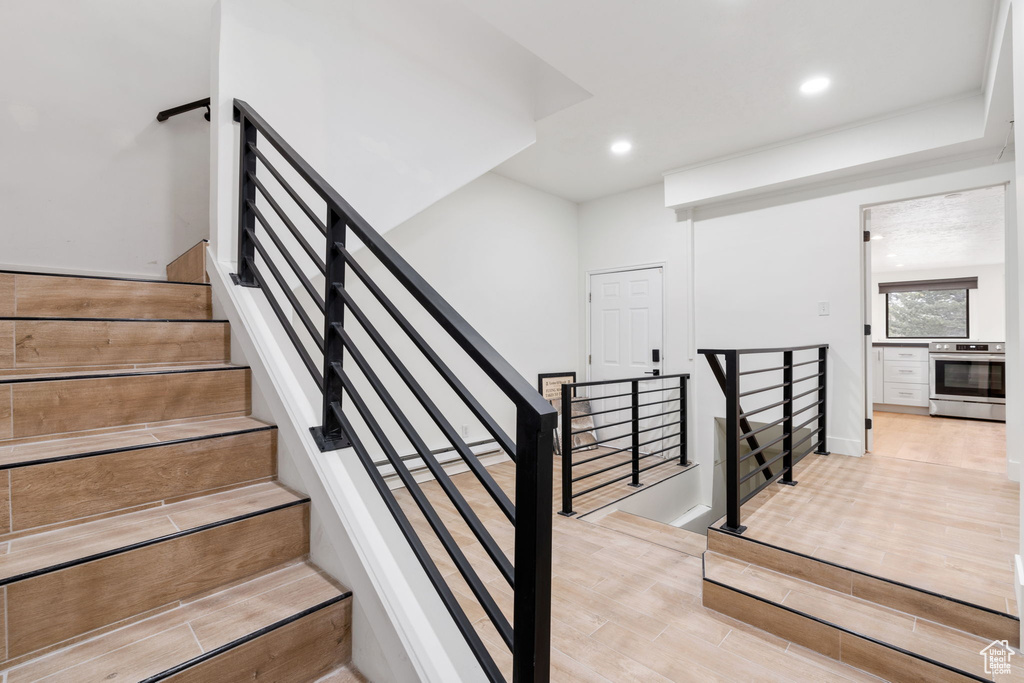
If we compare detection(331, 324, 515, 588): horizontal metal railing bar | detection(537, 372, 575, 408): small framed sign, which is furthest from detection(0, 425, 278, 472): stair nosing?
detection(537, 372, 575, 408): small framed sign

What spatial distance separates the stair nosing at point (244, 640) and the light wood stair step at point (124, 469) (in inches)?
19.6

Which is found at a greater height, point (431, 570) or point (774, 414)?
point (431, 570)

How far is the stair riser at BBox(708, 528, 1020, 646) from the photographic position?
5.35 ft

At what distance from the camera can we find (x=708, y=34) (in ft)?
8.28

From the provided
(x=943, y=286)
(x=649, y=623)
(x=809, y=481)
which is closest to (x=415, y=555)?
(x=649, y=623)

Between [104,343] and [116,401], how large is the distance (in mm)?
310

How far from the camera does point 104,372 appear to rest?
1494 millimetres

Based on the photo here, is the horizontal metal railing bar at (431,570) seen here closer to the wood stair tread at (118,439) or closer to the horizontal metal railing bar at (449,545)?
the horizontal metal railing bar at (449,545)

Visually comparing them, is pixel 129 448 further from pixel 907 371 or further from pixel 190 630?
pixel 907 371

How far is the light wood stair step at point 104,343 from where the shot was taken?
1443 millimetres

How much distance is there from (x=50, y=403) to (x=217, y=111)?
1.28m

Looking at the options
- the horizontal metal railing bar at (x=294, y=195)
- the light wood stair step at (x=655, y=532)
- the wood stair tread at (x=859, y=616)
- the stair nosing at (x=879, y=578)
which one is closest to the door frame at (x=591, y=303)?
the light wood stair step at (x=655, y=532)

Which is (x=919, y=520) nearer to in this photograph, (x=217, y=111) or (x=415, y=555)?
(x=415, y=555)

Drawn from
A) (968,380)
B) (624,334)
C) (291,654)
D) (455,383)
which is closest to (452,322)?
(455,383)
